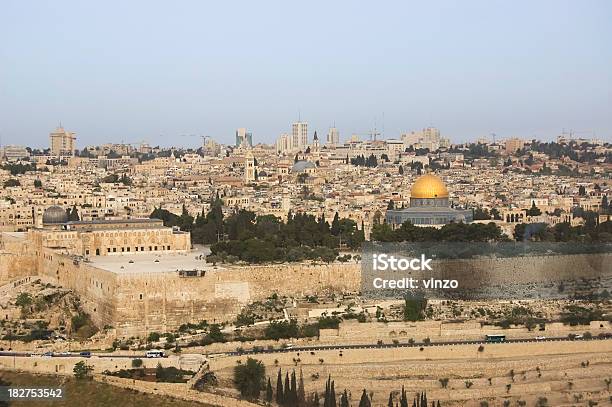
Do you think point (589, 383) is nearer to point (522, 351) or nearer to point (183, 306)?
point (522, 351)

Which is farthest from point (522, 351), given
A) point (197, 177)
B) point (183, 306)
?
point (197, 177)

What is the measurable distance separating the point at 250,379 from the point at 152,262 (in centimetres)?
932

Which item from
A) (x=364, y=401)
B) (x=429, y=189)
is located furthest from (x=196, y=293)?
(x=429, y=189)

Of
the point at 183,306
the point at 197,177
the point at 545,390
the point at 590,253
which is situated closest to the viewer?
the point at 545,390

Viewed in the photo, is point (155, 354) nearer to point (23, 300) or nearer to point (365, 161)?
point (23, 300)

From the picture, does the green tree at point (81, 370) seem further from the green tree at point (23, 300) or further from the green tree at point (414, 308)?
the green tree at point (414, 308)

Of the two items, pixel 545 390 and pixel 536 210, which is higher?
pixel 536 210

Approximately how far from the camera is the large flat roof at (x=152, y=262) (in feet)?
106

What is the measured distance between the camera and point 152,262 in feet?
114

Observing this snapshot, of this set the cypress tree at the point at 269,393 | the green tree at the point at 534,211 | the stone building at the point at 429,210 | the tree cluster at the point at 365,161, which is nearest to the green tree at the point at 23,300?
the cypress tree at the point at 269,393

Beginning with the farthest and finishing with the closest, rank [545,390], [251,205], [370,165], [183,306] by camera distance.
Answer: [370,165]
[251,205]
[183,306]
[545,390]

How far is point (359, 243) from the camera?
130 ft

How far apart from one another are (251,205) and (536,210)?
12.3 meters

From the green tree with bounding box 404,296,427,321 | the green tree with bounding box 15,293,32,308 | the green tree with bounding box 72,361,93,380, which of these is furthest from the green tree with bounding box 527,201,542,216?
the green tree with bounding box 72,361,93,380
